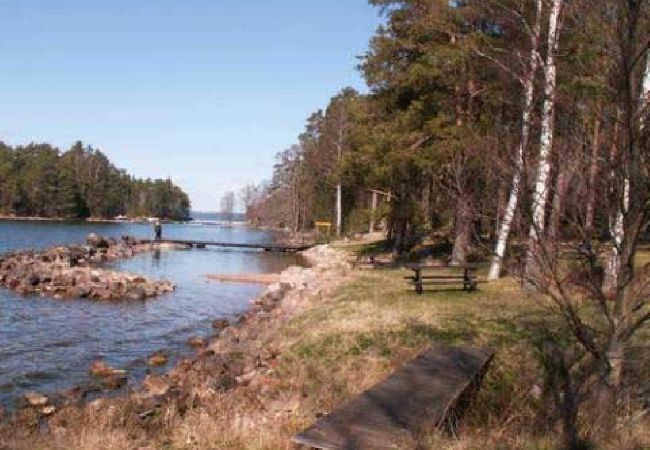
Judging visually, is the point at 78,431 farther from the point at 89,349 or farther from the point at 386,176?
the point at 386,176

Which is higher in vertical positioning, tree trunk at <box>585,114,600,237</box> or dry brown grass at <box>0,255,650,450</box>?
tree trunk at <box>585,114,600,237</box>

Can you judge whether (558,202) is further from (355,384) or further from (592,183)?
(355,384)

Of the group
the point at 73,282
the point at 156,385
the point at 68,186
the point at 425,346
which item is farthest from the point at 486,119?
the point at 68,186

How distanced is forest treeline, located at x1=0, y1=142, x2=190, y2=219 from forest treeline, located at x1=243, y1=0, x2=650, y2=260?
86061 millimetres

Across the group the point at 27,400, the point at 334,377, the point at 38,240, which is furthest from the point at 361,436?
the point at 38,240

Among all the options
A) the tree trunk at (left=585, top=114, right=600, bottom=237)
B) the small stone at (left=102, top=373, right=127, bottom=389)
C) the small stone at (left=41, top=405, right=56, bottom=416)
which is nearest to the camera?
the tree trunk at (left=585, top=114, right=600, bottom=237)

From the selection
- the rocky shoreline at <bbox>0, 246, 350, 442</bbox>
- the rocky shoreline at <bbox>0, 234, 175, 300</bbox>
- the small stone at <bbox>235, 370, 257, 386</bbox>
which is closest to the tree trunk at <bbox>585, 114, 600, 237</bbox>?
the rocky shoreline at <bbox>0, 246, 350, 442</bbox>

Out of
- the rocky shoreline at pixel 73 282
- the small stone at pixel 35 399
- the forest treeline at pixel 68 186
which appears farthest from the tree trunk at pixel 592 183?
the forest treeline at pixel 68 186

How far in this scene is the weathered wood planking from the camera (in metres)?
6.07

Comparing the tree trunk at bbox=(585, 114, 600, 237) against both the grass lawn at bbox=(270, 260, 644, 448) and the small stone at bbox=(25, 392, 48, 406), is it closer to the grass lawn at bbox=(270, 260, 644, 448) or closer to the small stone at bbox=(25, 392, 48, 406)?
the grass lawn at bbox=(270, 260, 644, 448)

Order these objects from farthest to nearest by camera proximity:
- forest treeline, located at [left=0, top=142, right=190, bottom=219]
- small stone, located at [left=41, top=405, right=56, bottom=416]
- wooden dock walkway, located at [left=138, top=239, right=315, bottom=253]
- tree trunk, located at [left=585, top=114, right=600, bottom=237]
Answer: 1. forest treeline, located at [left=0, top=142, right=190, bottom=219]
2. wooden dock walkway, located at [left=138, top=239, right=315, bottom=253]
3. small stone, located at [left=41, top=405, right=56, bottom=416]
4. tree trunk, located at [left=585, top=114, right=600, bottom=237]

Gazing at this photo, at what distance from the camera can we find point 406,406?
7121 millimetres

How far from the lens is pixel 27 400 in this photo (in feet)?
42.5

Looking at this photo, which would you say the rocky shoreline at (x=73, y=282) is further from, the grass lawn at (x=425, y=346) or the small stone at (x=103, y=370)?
the grass lawn at (x=425, y=346)
